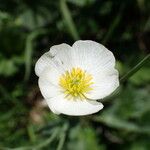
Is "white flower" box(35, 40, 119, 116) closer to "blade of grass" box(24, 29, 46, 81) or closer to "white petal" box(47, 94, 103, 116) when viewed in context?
"white petal" box(47, 94, 103, 116)

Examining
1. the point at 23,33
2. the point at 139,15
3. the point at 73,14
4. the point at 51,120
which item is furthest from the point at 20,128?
the point at 139,15

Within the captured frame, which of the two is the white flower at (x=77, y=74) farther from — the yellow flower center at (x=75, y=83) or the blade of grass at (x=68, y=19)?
the blade of grass at (x=68, y=19)

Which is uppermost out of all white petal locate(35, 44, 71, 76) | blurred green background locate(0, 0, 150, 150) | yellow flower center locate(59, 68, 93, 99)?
white petal locate(35, 44, 71, 76)

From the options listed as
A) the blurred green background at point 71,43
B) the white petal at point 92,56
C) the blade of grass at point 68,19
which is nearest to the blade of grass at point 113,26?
the blurred green background at point 71,43

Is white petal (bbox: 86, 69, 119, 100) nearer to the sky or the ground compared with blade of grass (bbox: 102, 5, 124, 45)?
nearer to the sky

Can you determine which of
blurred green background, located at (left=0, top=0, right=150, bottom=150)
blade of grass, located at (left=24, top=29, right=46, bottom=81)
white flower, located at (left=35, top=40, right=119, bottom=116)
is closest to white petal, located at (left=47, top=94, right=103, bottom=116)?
white flower, located at (left=35, top=40, right=119, bottom=116)

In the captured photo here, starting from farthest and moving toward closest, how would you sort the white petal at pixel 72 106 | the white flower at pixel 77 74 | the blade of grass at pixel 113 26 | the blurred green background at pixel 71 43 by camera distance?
the blade of grass at pixel 113 26 < the blurred green background at pixel 71 43 < the white flower at pixel 77 74 < the white petal at pixel 72 106

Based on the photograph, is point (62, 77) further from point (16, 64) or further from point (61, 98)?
point (16, 64)
